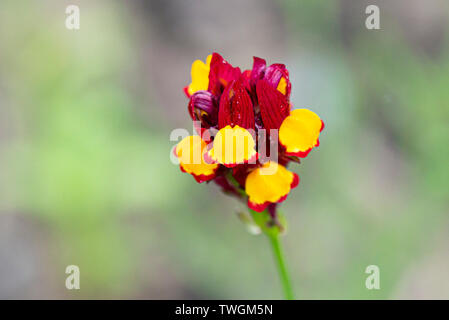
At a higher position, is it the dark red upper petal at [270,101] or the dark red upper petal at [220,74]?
the dark red upper petal at [220,74]

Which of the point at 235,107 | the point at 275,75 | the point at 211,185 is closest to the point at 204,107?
the point at 235,107

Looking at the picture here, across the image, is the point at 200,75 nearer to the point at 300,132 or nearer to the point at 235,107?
the point at 235,107

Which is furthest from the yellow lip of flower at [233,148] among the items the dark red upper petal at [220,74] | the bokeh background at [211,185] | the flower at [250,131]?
the bokeh background at [211,185]

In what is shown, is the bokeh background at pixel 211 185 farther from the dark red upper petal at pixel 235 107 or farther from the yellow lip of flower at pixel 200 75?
the dark red upper petal at pixel 235 107

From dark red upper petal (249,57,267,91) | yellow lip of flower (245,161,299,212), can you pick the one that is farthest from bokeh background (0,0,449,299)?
dark red upper petal (249,57,267,91)

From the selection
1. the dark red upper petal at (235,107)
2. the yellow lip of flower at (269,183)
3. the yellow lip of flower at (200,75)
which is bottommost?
the yellow lip of flower at (269,183)

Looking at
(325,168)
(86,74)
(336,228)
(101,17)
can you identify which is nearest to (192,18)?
(101,17)

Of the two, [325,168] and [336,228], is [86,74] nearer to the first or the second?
[325,168]

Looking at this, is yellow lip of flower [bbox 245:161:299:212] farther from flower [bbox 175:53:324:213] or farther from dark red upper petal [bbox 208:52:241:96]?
dark red upper petal [bbox 208:52:241:96]
